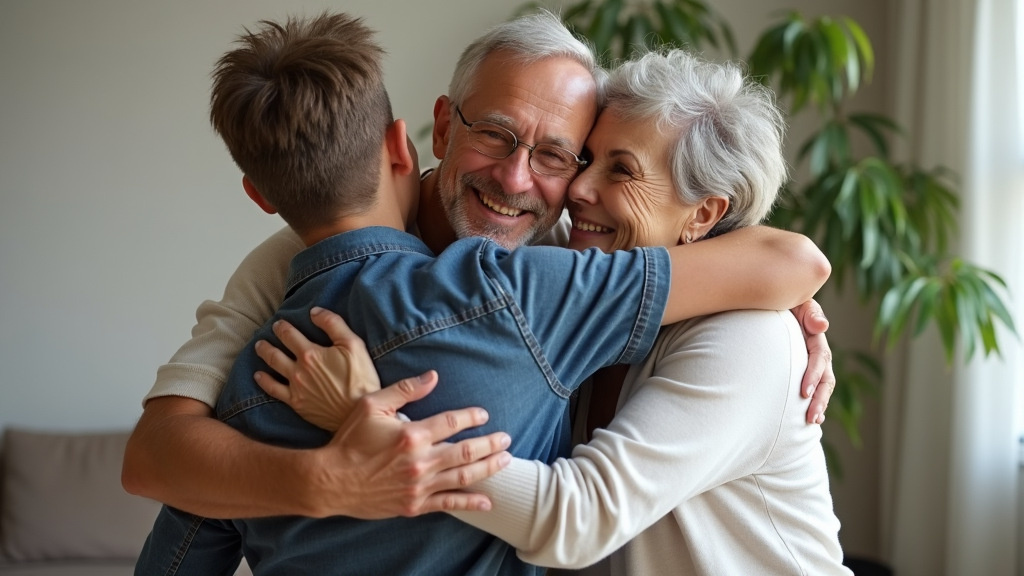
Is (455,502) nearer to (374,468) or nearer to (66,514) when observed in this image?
(374,468)

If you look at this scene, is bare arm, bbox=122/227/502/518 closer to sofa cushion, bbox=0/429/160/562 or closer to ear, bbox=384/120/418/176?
ear, bbox=384/120/418/176

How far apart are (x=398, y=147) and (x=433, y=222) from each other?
1.51 ft

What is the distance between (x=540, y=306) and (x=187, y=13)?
363 centimetres

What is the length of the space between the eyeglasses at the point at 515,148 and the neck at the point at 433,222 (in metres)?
0.16

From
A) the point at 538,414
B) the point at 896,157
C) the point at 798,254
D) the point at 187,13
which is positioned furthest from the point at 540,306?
the point at 187,13

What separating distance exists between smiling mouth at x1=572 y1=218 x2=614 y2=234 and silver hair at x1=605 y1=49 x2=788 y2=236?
15 cm

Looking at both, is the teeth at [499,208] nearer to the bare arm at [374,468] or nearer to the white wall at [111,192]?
the bare arm at [374,468]

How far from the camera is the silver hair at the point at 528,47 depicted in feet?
5.70

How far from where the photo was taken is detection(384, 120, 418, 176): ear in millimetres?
1410

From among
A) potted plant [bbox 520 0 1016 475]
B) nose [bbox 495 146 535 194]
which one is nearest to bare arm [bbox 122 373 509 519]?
nose [bbox 495 146 535 194]

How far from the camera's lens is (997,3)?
11.6 ft

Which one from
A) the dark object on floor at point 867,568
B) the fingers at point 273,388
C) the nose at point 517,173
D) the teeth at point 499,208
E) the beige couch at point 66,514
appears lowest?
the dark object on floor at point 867,568

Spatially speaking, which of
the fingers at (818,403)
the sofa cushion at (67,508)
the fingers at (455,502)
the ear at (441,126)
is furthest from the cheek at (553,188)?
the sofa cushion at (67,508)

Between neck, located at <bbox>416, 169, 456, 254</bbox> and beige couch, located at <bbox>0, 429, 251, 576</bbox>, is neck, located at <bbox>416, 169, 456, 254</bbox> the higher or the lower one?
the higher one
